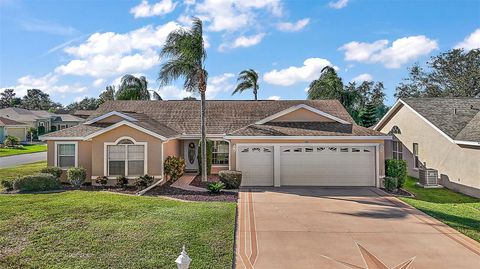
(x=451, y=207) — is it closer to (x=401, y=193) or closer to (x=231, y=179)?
(x=401, y=193)

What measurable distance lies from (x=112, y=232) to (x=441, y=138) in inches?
733

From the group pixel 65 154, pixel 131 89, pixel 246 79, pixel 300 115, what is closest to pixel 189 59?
pixel 300 115

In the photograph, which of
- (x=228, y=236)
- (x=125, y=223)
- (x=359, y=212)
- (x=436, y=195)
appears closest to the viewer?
(x=228, y=236)

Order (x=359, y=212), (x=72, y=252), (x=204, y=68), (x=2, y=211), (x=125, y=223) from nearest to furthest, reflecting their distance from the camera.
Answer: (x=72, y=252) < (x=125, y=223) < (x=2, y=211) < (x=359, y=212) < (x=204, y=68)

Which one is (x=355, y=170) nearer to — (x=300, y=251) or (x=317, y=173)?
(x=317, y=173)

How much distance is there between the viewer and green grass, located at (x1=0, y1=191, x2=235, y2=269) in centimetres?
776

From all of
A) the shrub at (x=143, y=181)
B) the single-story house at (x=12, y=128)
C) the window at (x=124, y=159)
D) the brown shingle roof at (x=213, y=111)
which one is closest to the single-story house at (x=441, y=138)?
the brown shingle roof at (x=213, y=111)

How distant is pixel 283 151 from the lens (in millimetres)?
18406

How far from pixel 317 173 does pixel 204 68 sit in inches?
344

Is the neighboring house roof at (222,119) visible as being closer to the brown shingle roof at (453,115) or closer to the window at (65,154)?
the window at (65,154)

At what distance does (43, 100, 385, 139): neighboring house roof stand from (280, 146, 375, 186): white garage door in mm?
926

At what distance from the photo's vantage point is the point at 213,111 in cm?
2566

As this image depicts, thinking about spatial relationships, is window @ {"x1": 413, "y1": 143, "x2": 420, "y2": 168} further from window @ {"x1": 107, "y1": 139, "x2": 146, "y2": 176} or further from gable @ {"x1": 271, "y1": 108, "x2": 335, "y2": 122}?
window @ {"x1": 107, "y1": 139, "x2": 146, "y2": 176}

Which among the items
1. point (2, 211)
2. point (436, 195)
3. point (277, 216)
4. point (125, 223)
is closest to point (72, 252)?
point (125, 223)
